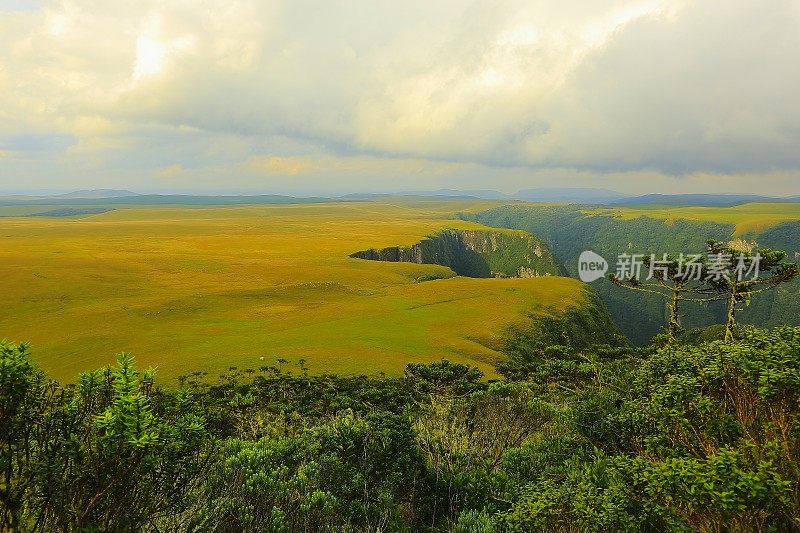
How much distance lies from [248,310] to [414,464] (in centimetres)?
8102

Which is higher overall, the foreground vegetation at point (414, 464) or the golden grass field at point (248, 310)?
the foreground vegetation at point (414, 464)

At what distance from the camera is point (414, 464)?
2052 centimetres

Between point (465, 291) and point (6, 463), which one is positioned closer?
point (6, 463)

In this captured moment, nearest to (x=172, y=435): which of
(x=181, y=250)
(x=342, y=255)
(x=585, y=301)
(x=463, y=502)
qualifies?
(x=463, y=502)

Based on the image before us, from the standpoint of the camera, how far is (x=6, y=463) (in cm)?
802

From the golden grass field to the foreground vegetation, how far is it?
42.5 metres

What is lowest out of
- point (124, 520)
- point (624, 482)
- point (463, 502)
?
point (463, 502)

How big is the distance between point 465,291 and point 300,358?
6505cm

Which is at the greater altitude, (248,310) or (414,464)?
(414,464)

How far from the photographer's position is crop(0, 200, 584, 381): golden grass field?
222 ft

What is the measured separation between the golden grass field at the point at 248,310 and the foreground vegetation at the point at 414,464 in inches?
1673

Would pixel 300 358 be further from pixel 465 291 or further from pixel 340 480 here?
pixel 465 291

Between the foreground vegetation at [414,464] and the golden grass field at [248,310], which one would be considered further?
the golden grass field at [248,310]

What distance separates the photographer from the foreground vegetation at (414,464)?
8.28 m
